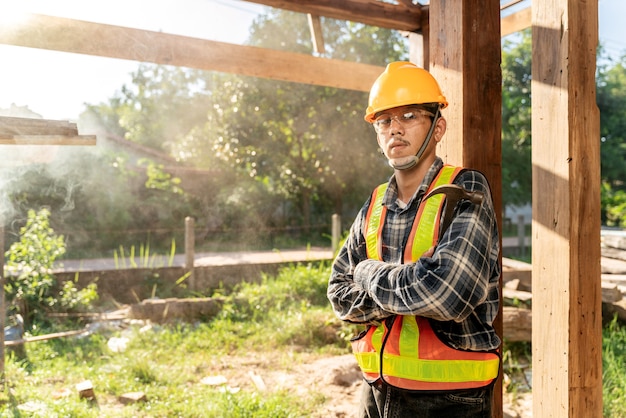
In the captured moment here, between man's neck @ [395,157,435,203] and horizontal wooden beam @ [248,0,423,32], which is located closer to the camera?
man's neck @ [395,157,435,203]

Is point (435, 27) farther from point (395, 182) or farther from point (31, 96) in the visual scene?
point (31, 96)

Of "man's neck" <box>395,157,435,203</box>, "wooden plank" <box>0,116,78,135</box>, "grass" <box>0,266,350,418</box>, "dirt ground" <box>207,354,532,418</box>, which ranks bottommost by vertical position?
"dirt ground" <box>207,354,532,418</box>

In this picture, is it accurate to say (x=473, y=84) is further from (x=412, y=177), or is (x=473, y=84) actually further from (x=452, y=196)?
(x=452, y=196)

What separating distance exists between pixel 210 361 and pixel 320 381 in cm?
135

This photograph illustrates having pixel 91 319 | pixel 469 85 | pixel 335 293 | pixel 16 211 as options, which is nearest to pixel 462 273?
pixel 335 293

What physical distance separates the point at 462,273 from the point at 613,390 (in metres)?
3.48

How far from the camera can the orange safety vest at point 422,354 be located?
1598 millimetres

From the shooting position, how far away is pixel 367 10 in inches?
134

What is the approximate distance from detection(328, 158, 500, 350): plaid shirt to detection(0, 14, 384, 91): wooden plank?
2.69 meters

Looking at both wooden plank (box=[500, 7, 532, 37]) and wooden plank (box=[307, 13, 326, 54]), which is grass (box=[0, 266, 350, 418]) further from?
wooden plank (box=[500, 7, 532, 37])

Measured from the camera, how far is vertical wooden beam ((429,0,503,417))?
2.18 meters

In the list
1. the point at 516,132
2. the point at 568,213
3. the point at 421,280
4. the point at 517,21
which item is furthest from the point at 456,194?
the point at 516,132

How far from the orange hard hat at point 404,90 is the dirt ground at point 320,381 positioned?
10.1 ft

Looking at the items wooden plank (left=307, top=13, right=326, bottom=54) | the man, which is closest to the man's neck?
the man
